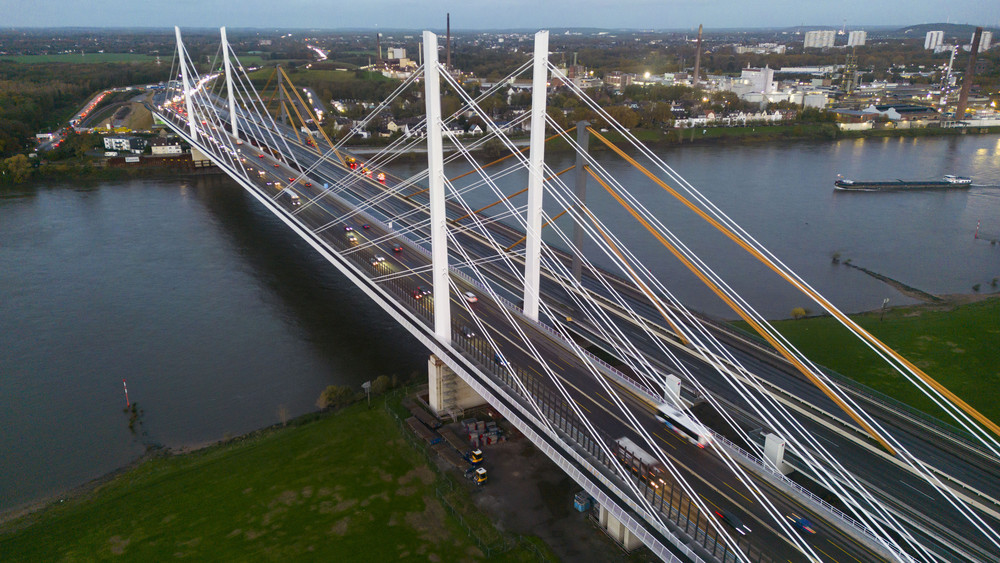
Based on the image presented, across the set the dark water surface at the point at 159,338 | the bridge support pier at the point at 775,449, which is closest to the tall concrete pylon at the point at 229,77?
the dark water surface at the point at 159,338

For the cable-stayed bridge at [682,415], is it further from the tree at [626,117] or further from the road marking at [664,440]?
the tree at [626,117]

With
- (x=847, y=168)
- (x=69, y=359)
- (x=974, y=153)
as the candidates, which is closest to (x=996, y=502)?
(x=69, y=359)

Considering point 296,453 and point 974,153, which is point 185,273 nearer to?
point 296,453

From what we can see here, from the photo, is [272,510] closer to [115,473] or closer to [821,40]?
[115,473]

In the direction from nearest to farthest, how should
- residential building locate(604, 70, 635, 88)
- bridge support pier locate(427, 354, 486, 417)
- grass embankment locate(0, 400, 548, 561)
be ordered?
grass embankment locate(0, 400, 548, 561), bridge support pier locate(427, 354, 486, 417), residential building locate(604, 70, 635, 88)

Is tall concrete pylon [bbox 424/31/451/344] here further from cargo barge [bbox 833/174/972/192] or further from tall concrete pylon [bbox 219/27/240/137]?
cargo barge [bbox 833/174/972/192]

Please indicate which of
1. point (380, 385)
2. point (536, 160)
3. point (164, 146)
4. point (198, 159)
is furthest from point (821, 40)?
point (380, 385)

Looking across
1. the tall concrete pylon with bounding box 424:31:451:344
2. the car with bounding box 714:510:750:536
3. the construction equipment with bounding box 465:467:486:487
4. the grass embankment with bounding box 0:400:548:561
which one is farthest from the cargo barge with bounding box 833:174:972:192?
the car with bounding box 714:510:750:536
